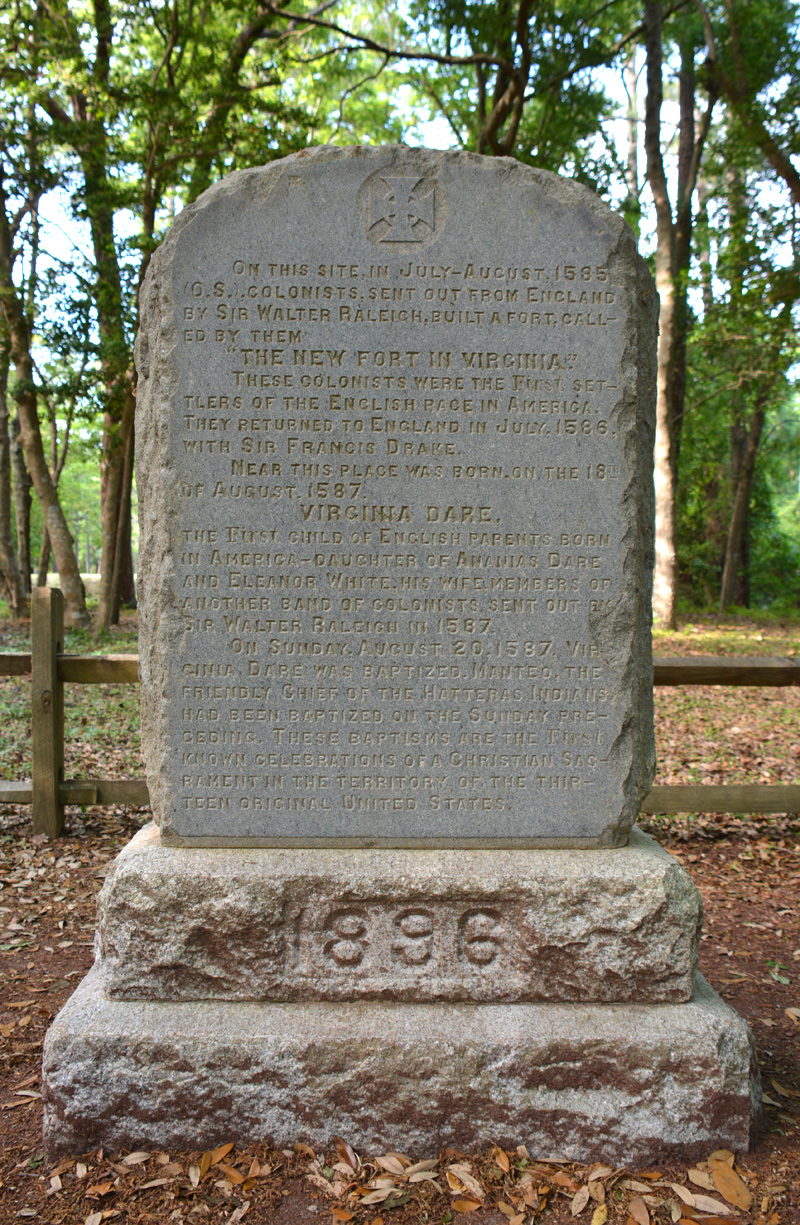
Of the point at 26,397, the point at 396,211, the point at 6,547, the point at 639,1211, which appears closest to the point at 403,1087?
the point at 639,1211

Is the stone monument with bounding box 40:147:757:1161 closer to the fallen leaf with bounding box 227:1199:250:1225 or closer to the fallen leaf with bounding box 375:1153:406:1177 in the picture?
the fallen leaf with bounding box 375:1153:406:1177

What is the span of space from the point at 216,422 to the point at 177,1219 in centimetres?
241

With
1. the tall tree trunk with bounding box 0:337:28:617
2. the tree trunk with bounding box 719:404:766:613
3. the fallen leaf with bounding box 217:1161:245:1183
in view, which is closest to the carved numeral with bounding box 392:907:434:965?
the fallen leaf with bounding box 217:1161:245:1183

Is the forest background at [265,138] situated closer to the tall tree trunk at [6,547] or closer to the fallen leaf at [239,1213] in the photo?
the tall tree trunk at [6,547]

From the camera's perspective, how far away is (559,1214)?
2.72 m

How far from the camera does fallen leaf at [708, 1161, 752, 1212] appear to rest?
9.02ft

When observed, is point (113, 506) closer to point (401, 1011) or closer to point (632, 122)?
point (401, 1011)

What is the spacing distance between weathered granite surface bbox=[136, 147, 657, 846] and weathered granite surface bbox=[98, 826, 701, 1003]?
0.18 m

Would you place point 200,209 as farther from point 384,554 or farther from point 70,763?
point 70,763

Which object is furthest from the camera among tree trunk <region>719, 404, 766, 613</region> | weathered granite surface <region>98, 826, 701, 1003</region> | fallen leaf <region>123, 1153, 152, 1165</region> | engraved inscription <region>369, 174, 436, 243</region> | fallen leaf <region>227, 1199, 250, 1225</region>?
tree trunk <region>719, 404, 766, 613</region>

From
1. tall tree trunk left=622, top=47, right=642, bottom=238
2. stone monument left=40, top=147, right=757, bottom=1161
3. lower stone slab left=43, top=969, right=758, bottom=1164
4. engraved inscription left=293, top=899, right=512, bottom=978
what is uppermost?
tall tree trunk left=622, top=47, right=642, bottom=238

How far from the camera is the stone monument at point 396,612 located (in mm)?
3068

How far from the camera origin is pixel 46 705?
5770 mm

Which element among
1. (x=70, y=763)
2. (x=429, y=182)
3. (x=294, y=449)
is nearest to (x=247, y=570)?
(x=294, y=449)
